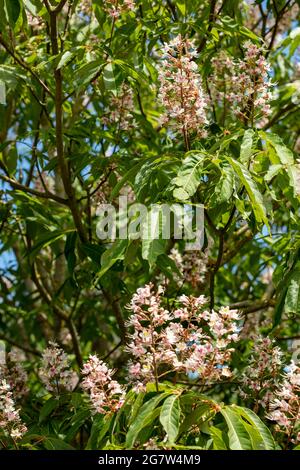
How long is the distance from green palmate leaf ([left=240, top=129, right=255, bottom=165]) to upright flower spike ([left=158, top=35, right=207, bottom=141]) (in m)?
0.22

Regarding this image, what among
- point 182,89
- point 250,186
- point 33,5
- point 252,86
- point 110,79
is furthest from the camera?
point 33,5

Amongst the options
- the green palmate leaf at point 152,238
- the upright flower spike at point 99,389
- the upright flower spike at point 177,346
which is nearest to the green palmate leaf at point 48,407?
the upright flower spike at point 99,389

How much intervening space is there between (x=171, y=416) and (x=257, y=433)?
0.24 meters

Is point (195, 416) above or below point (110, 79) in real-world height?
below

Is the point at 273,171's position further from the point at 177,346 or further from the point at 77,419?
the point at 77,419

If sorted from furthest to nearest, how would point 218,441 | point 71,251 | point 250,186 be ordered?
point 71,251
point 250,186
point 218,441

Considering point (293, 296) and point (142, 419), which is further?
point (293, 296)

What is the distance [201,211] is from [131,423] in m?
0.89

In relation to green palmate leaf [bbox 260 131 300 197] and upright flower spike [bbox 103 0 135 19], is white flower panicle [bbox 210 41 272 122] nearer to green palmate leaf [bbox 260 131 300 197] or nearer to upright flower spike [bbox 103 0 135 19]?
green palmate leaf [bbox 260 131 300 197]

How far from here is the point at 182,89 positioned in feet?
9.23

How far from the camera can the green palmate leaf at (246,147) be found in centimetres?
269

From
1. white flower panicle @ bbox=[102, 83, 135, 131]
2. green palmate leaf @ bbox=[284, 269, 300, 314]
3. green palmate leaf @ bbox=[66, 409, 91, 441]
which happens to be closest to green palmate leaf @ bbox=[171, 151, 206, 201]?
green palmate leaf @ bbox=[284, 269, 300, 314]

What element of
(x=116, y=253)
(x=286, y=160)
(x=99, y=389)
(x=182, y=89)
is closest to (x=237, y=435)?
(x=99, y=389)

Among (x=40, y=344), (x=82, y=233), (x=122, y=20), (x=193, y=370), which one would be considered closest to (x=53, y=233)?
(x=82, y=233)
